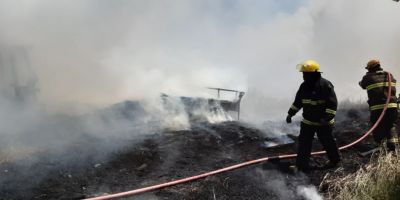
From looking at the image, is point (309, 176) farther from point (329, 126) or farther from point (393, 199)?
point (393, 199)

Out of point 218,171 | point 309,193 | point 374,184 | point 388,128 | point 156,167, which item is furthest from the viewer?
point 388,128

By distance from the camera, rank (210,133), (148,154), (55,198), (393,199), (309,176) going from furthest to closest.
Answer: (210,133)
(148,154)
(309,176)
(55,198)
(393,199)

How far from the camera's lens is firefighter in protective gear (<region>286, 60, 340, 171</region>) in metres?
7.45

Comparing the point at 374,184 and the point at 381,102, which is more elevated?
the point at 381,102

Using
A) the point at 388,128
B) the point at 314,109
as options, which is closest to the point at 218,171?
the point at 314,109

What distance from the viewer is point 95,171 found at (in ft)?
23.2

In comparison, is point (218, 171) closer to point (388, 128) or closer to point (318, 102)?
point (318, 102)

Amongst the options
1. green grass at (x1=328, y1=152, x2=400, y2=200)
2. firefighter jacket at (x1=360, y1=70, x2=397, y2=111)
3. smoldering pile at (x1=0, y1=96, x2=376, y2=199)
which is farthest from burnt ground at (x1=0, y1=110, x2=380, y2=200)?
firefighter jacket at (x1=360, y1=70, x2=397, y2=111)

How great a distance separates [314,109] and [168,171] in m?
2.54

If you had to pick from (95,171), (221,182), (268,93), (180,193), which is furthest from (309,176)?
(268,93)

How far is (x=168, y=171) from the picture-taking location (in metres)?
7.31

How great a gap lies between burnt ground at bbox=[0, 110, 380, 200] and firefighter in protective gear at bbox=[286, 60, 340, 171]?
33 cm

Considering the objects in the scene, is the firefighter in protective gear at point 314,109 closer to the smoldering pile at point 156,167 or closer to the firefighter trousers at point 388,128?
the smoldering pile at point 156,167

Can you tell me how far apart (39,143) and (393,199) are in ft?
20.0
